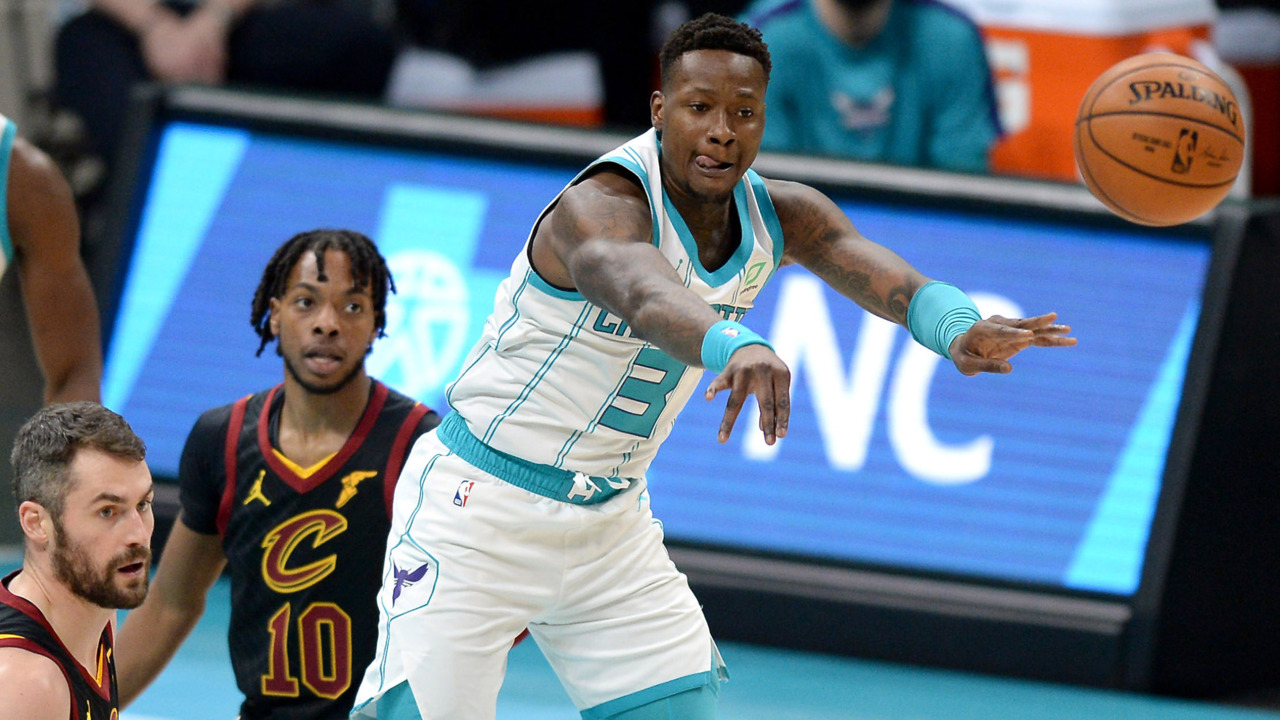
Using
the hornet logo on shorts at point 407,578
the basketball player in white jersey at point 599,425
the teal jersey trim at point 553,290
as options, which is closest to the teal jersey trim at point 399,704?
the basketball player in white jersey at point 599,425

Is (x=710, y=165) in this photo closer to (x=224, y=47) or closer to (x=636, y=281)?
(x=636, y=281)

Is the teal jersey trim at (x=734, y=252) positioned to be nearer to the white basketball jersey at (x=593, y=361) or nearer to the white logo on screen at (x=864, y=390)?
the white basketball jersey at (x=593, y=361)

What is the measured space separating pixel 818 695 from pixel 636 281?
333 centimetres

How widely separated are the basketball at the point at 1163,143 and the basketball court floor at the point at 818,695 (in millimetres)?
2413

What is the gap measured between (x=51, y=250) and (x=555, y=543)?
1836 mm

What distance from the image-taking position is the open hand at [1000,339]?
11.6ft

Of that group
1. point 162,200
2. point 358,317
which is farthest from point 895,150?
point 358,317

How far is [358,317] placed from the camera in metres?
4.46

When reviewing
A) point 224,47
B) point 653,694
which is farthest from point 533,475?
point 224,47

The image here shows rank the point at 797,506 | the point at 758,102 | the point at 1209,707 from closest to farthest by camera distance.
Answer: the point at 758,102 < the point at 1209,707 < the point at 797,506

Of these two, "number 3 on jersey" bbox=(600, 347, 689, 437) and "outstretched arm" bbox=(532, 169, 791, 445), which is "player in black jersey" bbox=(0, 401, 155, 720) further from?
"number 3 on jersey" bbox=(600, 347, 689, 437)

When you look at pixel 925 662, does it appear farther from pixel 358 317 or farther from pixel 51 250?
pixel 51 250

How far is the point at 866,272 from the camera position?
3.99m

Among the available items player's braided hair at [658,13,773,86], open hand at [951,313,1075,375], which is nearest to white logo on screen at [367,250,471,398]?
player's braided hair at [658,13,773,86]
